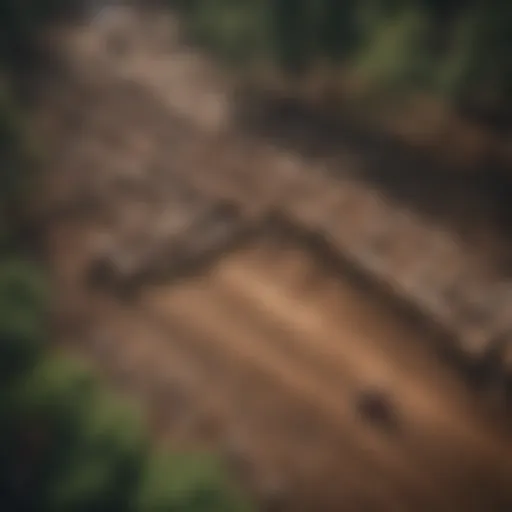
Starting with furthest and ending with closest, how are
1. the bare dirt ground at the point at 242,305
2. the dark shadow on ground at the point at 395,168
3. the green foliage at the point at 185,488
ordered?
1. the dark shadow on ground at the point at 395,168
2. the bare dirt ground at the point at 242,305
3. the green foliage at the point at 185,488

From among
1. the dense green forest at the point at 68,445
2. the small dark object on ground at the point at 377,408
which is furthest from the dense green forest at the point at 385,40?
the dense green forest at the point at 68,445

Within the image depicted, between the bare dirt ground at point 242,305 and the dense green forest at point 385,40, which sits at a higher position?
the dense green forest at point 385,40

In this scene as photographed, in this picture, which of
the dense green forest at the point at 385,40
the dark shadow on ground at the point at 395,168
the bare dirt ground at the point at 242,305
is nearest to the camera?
the bare dirt ground at the point at 242,305

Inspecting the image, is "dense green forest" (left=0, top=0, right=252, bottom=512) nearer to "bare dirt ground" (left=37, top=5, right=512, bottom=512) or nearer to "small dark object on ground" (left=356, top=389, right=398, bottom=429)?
"bare dirt ground" (left=37, top=5, right=512, bottom=512)

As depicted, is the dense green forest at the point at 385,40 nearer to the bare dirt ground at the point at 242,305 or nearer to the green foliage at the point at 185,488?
the bare dirt ground at the point at 242,305

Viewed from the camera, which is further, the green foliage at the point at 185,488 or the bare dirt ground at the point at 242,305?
the bare dirt ground at the point at 242,305

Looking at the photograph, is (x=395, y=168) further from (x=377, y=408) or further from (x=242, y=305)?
(x=377, y=408)

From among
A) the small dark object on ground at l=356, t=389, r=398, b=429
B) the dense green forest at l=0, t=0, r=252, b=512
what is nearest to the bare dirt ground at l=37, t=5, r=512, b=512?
the small dark object on ground at l=356, t=389, r=398, b=429

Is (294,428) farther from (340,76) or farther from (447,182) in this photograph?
(340,76)
